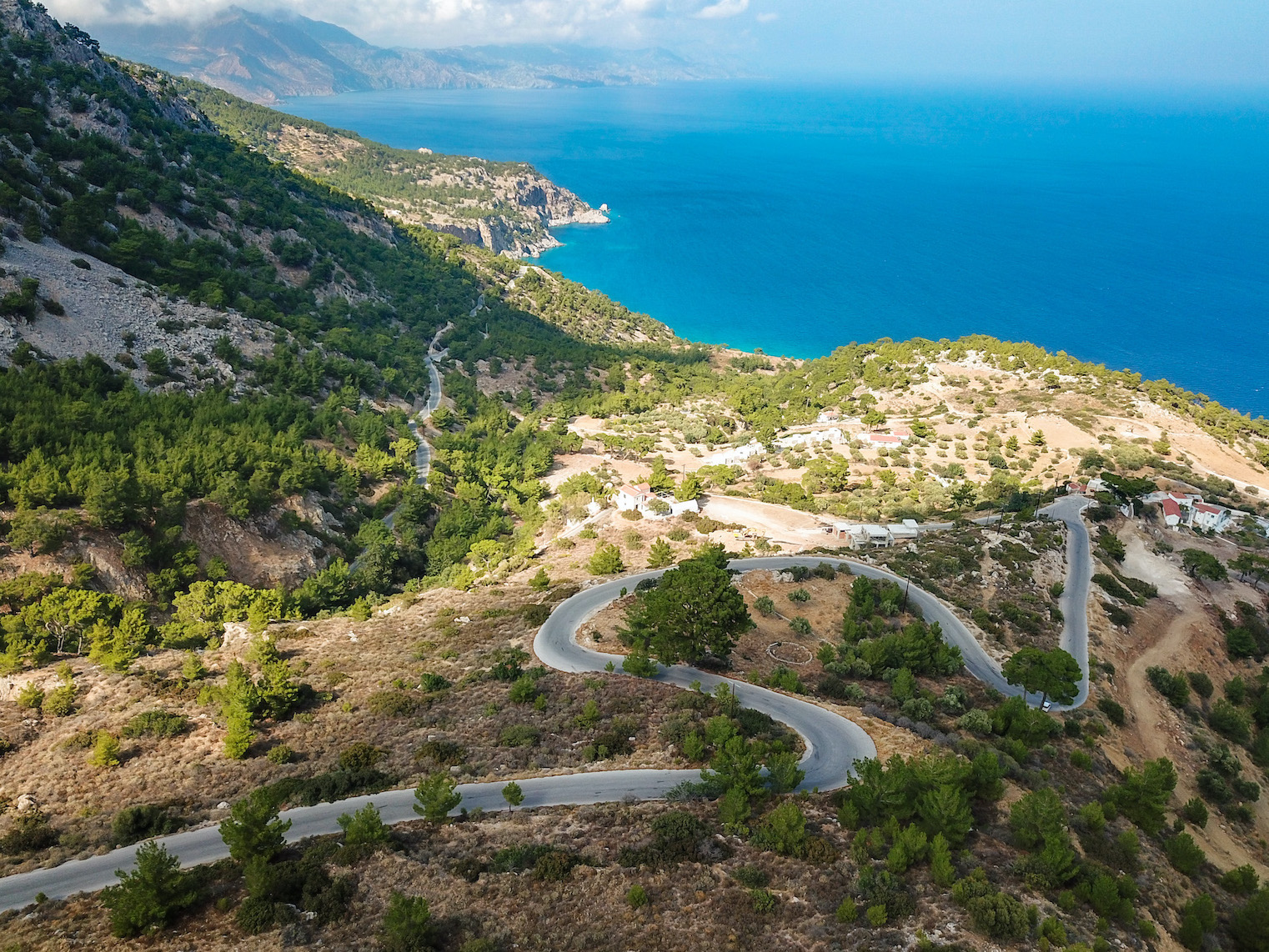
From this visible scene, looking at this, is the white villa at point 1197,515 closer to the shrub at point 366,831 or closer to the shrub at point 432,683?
the shrub at point 432,683

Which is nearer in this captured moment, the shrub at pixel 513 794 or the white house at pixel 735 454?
the shrub at pixel 513 794

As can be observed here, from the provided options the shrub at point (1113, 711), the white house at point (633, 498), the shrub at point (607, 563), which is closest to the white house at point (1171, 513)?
the shrub at point (1113, 711)

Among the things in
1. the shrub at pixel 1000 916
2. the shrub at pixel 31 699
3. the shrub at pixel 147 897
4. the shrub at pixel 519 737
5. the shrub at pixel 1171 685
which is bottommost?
the shrub at pixel 31 699

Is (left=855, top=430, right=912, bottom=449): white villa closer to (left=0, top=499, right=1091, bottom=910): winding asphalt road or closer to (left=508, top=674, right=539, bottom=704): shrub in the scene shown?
(left=0, top=499, right=1091, bottom=910): winding asphalt road

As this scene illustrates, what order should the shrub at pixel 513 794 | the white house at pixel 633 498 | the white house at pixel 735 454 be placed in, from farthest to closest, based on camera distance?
1. the white house at pixel 735 454
2. the white house at pixel 633 498
3. the shrub at pixel 513 794

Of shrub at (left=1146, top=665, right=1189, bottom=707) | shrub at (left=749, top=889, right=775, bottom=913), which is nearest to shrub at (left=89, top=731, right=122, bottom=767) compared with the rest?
shrub at (left=749, top=889, right=775, bottom=913)

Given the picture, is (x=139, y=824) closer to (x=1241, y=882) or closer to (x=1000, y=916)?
(x=1000, y=916)

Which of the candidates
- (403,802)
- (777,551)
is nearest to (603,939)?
(403,802)

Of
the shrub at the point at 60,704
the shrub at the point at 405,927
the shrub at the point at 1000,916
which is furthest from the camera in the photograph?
the shrub at the point at 60,704
